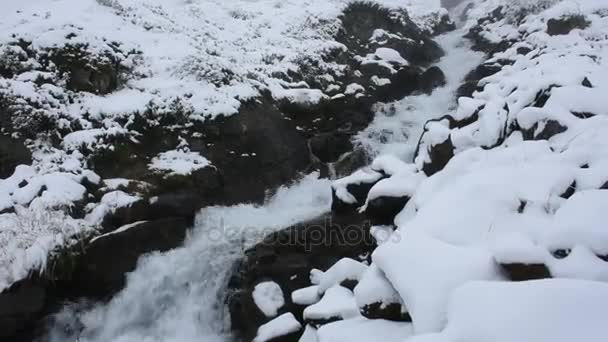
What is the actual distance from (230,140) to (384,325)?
6.31m

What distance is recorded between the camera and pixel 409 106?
12031 mm

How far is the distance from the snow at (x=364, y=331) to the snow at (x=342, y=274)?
1164 millimetres

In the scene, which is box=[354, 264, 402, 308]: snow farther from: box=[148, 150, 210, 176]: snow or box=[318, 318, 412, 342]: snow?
box=[148, 150, 210, 176]: snow

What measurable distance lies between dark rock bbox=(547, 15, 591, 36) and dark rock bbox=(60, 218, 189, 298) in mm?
13273

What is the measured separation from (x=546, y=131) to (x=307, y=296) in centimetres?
418

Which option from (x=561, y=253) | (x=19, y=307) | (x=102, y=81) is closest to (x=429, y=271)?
(x=561, y=253)

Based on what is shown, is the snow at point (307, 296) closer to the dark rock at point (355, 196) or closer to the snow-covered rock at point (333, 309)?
the snow-covered rock at point (333, 309)

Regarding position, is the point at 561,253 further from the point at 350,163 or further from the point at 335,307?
the point at 350,163

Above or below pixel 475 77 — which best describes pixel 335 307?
below

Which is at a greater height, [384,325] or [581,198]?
[581,198]

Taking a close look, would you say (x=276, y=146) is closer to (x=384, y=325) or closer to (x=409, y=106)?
(x=409, y=106)

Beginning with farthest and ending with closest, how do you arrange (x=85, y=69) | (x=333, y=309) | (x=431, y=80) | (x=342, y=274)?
(x=431, y=80) < (x=85, y=69) < (x=342, y=274) < (x=333, y=309)

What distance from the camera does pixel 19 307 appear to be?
549 centimetres

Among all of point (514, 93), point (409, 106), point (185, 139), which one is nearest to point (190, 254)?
point (185, 139)
